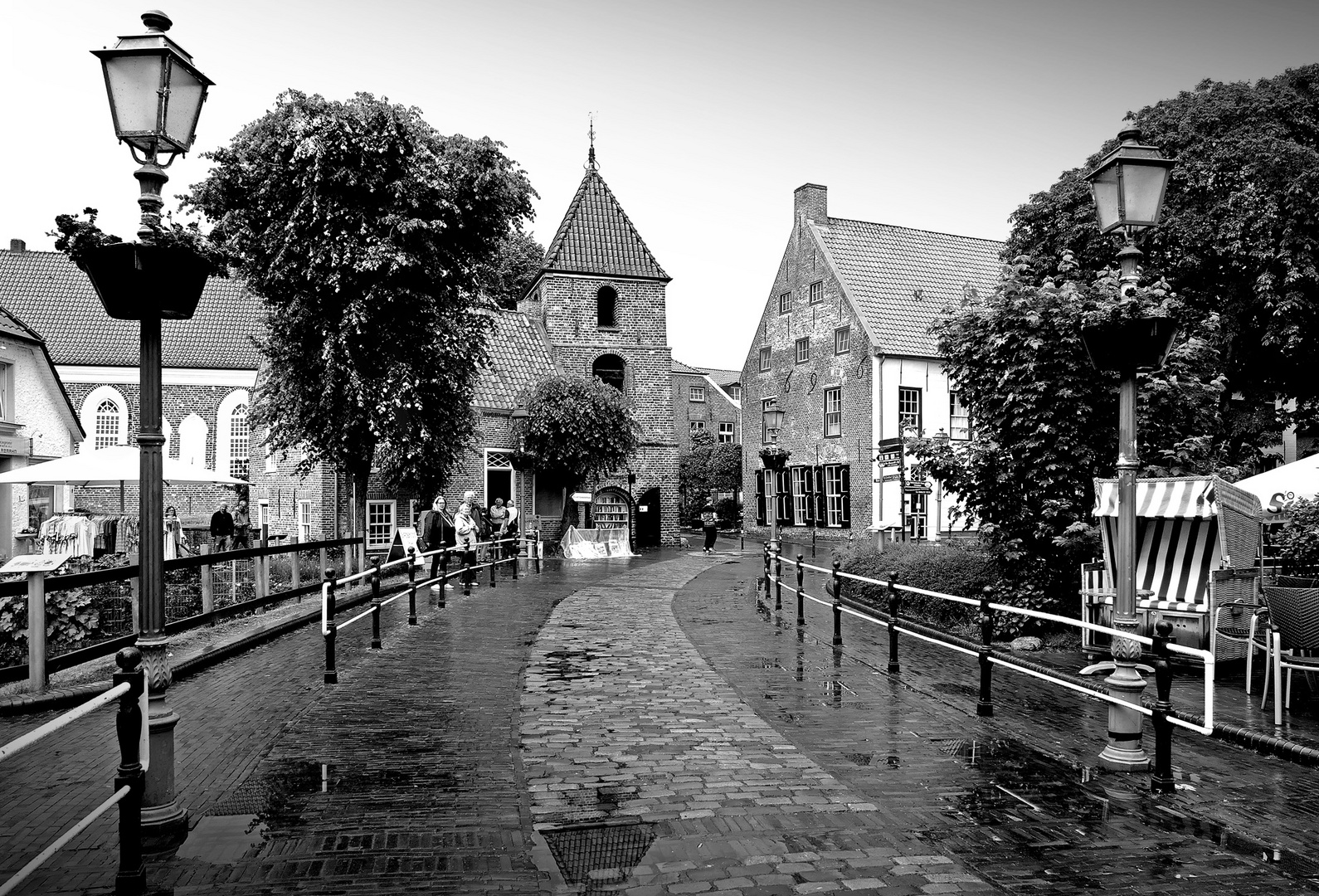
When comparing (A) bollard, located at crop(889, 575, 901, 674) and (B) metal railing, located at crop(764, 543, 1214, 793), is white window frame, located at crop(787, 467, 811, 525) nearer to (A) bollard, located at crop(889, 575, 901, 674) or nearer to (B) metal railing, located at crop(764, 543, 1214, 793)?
(B) metal railing, located at crop(764, 543, 1214, 793)

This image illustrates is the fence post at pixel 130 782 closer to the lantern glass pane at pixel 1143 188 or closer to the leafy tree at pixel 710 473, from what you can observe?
the lantern glass pane at pixel 1143 188

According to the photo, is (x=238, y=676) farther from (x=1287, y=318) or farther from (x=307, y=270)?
(x=1287, y=318)

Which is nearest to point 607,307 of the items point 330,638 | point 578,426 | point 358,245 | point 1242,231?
point 578,426

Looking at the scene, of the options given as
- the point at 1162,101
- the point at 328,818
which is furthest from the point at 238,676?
the point at 1162,101

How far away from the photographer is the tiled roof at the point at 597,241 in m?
38.4

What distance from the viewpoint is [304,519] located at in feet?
115

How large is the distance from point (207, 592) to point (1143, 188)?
12.1 meters

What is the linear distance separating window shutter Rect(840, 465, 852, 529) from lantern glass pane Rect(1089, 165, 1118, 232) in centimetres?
3105

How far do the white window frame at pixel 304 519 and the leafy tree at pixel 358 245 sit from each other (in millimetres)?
12613

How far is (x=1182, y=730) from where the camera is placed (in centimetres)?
802

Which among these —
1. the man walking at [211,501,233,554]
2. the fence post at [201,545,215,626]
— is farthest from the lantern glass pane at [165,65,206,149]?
the man walking at [211,501,233,554]

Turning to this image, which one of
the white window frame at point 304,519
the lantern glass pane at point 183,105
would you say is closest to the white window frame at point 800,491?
the white window frame at point 304,519

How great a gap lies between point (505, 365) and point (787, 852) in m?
33.2

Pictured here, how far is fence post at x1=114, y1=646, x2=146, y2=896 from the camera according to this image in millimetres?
4492
